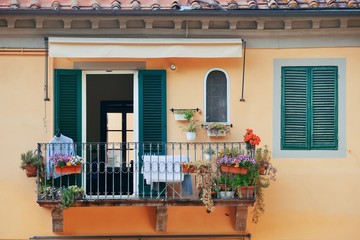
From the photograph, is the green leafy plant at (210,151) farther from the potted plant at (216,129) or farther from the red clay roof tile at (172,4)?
the red clay roof tile at (172,4)

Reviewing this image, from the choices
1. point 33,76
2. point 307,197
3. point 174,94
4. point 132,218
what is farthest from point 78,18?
point 307,197

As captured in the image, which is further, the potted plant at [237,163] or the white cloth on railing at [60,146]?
the white cloth on railing at [60,146]

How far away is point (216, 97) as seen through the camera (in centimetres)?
1175

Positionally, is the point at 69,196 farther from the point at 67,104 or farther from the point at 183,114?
the point at 183,114

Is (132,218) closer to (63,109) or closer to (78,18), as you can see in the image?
(63,109)

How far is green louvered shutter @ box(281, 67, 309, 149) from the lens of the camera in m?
11.7

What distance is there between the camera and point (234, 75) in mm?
11719

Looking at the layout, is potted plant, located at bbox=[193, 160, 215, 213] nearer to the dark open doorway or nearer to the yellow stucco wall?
the yellow stucco wall

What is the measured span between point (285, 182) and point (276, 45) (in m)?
2.60

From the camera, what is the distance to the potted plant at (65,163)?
425 inches

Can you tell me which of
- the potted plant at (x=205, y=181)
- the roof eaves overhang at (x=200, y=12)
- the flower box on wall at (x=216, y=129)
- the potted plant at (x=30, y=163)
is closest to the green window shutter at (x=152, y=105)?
the flower box on wall at (x=216, y=129)

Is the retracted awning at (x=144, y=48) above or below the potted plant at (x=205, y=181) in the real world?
above

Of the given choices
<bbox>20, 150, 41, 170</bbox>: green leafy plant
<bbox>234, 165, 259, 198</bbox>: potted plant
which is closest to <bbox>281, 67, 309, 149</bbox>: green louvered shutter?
<bbox>234, 165, 259, 198</bbox>: potted plant

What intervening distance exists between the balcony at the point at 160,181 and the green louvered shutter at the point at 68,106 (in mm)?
180
